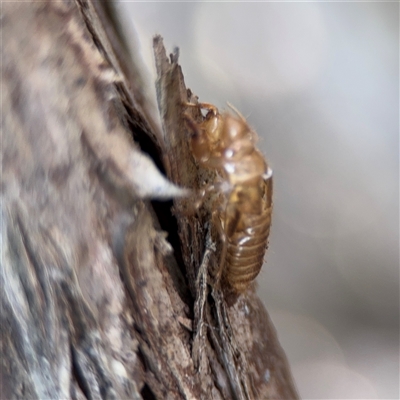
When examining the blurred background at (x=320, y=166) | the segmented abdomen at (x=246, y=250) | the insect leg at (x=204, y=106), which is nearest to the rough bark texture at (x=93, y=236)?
the insect leg at (x=204, y=106)

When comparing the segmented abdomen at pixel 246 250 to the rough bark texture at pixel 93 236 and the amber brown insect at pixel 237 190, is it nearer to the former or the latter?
the amber brown insect at pixel 237 190

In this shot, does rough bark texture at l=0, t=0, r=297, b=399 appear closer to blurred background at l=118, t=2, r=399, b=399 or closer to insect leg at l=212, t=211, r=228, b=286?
insect leg at l=212, t=211, r=228, b=286

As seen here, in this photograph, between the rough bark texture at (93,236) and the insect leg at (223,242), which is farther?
the insect leg at (223,242)

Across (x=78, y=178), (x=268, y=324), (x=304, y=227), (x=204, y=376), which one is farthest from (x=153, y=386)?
(x=304, y=227)

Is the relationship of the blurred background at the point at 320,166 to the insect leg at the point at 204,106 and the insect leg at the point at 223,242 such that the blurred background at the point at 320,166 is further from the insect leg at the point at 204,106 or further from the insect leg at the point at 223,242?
the insect leg at the point at 223,242

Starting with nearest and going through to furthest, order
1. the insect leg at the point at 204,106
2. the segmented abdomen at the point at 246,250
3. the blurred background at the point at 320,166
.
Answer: the insect leg at the point at 204,106
the segmented abdomen at the point at 246,250
the blurred background at the point at 320,166

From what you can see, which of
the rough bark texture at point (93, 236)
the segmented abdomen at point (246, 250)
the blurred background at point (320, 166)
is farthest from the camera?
the blurred background at point (320, 166)

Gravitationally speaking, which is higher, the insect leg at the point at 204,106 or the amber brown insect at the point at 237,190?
the insect leg at the point at 204,106

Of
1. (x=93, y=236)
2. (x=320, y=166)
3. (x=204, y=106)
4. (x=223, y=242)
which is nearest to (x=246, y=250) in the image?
(x=223, y=242)
